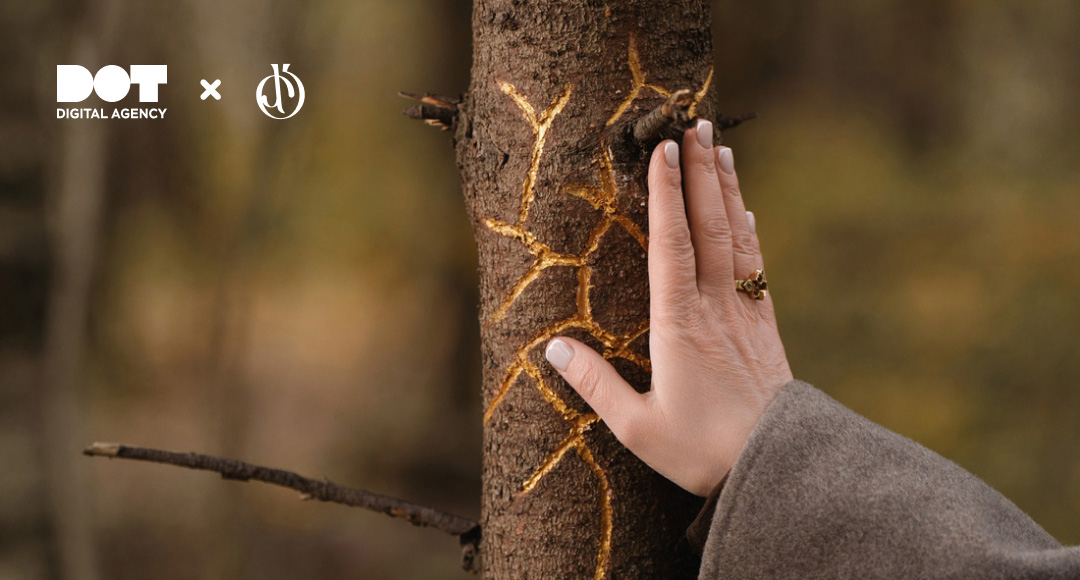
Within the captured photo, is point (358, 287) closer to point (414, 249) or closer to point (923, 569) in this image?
point (414, 249)

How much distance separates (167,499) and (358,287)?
0.53m

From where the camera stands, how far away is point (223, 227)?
135 cm

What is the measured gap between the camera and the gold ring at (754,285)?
492 mm

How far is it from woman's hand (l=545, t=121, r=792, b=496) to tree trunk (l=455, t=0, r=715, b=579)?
0.03 m

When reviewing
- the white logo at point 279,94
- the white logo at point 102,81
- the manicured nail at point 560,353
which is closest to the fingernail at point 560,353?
the manicured nail at point 560,353

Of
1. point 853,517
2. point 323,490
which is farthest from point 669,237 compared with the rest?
point 323,490

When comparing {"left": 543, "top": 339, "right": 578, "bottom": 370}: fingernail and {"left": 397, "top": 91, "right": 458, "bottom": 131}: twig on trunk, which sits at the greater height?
{"left": 397, "top": 91, "right": 458, "bottom": 131}: twig on trunk

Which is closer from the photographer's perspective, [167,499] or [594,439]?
[594,439]

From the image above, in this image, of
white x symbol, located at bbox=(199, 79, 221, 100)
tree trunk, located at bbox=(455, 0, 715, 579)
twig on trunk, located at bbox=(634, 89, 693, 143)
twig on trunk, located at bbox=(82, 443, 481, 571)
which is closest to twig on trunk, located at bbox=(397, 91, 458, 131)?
tree trunk, located at bbox=(455, 0, 715, 579)

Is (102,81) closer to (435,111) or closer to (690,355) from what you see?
(435,111)

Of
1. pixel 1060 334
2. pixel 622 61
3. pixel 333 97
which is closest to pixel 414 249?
pixel 333 97

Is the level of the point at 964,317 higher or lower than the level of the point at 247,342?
higher

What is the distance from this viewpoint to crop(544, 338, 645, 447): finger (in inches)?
18.3

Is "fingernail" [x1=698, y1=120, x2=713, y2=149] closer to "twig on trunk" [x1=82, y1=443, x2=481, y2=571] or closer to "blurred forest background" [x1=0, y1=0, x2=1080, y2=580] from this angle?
"twig on trunk" [x1=82, y1=443, x2=481, y2=571]
